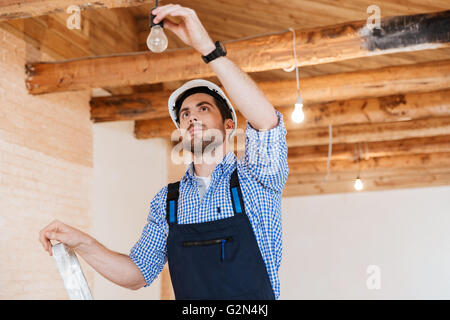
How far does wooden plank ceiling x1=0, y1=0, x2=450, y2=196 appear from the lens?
381cm

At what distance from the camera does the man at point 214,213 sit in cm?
151

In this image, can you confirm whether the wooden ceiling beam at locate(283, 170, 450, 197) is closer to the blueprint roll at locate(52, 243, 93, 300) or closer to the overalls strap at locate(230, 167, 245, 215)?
the overalls strap at locate(230, 167, 245, 215)

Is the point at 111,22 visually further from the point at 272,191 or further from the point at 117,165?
the point at 272,191

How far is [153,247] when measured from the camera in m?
1.84

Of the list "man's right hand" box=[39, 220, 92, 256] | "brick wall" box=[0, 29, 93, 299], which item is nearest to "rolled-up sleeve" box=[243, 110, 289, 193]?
"man's right hand" box=[39, 220, 92, 256]

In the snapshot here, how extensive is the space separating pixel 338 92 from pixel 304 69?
4.51ft

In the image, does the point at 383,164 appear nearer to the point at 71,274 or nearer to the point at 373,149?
the point at 373,149

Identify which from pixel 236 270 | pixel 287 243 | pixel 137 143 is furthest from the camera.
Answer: pixel 287 243

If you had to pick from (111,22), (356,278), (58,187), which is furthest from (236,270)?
(356,278)

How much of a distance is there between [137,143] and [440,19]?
394 cm

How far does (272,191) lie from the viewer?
5.62 ft

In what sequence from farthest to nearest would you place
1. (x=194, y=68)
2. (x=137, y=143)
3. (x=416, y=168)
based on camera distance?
(x=416, y=168) < (x=137, y=143) < (x=194, y=68)

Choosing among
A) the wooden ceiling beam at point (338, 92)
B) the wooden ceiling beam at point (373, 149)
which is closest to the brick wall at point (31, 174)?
the wooden ceiling beam at point (338, 92)

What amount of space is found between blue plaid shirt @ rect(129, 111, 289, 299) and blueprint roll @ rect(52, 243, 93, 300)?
380 mm
